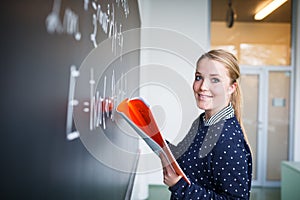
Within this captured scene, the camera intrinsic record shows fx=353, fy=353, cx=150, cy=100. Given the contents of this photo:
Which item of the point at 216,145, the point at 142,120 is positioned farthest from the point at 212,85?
the point at 142,120

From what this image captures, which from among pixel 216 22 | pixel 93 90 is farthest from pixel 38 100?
pixel 216 22

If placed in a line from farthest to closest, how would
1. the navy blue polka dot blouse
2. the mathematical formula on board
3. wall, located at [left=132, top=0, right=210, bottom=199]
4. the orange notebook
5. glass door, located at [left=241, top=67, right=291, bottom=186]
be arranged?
1. glass door, located at [left=241, top=67, right=291, bottom=186]
2. wall, located at [left=132, top=0, right=210, bottom=199]
3. the navy blue polka dot blouse
4. the orange notebook
5. the mathematical formula on board

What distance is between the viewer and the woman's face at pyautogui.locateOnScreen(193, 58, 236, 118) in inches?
51.2

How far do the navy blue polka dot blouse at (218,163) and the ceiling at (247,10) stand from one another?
437 cm

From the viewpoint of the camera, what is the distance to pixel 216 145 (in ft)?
3.95

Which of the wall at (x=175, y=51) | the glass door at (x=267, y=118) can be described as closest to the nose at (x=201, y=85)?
the wall at (x=175, y=51)

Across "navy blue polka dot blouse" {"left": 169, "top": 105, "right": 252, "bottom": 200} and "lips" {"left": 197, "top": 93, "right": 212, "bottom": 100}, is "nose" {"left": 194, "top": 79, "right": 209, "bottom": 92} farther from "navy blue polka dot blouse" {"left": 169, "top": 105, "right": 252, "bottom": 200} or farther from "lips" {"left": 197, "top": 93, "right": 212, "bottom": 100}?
"navy blue polka dot blouse" {"left": 169, "top": 105, "right": 252, "bottom": 200}

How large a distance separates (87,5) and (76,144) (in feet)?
0.89

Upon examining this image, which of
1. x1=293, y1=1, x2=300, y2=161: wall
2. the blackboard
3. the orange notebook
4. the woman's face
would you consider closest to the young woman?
the woman's face

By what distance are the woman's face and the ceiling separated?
4305mm

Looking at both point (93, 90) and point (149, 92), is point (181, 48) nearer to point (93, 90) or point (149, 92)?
point (149, 92)

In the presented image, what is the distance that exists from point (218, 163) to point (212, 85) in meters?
0.29

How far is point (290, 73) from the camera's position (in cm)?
532

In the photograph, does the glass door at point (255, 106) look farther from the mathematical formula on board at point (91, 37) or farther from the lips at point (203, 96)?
the mathematical formula on board at point (91, 37)
